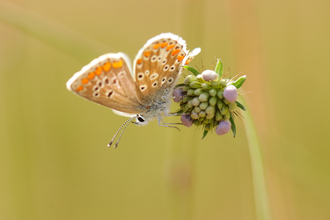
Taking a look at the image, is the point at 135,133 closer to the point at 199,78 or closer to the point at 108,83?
the point at 108,83

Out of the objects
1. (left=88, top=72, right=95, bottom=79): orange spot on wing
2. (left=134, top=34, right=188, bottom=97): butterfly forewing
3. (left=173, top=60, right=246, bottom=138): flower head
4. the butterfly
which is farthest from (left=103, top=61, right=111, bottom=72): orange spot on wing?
(left=173, top=60, right=246, bottom=138): flower head

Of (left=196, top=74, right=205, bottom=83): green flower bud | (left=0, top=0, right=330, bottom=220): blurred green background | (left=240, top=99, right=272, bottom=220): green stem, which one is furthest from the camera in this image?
(left=0, top=0, right=330, bottom=220): blurred green background

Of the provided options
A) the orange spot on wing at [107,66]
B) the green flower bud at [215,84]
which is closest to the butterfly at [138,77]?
the orange spot on wing at [107,66]

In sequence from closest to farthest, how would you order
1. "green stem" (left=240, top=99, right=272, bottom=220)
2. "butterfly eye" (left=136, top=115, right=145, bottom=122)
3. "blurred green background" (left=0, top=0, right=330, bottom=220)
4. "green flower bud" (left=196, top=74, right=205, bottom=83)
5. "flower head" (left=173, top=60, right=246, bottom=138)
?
"green stem" (left=240, top=99, right=272, bottom=220)
"flower head" (left=173, top=60, right=246, bottom=138)
"green flower bud" (left=196, top=74, right=205, bottom=83)
"butterfly eye" (left=136, top=115, right=145, bottom=122)
"blurred green background" (left=0, top=0, right=330, bottom=220)

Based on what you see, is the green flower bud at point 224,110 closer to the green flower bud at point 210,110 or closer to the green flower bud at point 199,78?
the green flower bud at point 210,110

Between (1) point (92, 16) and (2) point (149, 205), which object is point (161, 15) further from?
(2) point (149, 205)

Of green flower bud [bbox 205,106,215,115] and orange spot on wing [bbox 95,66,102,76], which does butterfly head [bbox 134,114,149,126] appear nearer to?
orange spot on wing [bbox 95,66,102,76]

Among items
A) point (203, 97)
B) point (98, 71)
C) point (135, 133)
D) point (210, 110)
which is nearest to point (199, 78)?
point (203, 97)
